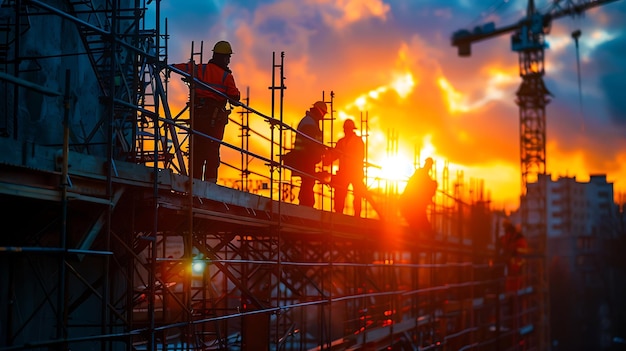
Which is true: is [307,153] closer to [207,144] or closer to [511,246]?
[207,144]


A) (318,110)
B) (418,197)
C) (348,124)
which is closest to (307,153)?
(318,110)

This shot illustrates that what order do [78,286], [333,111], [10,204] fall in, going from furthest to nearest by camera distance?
[333,111]
[78,286]
[10,204]

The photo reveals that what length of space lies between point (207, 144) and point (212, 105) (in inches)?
21.3

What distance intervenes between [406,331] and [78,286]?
10487mm

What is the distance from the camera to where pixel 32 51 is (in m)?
10.5

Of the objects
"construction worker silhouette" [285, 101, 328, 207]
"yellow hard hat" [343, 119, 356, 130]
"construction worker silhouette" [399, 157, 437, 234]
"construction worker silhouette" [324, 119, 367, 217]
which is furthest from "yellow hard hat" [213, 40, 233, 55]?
"construction worker silhouette" [399, 157, 437, 234]

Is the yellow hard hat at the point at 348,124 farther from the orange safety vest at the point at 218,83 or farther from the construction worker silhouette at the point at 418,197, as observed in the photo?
the orange safety vest at the point at 218,83

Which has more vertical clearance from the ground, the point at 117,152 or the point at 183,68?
the point at 183,68

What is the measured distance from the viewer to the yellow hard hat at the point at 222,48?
12.3m

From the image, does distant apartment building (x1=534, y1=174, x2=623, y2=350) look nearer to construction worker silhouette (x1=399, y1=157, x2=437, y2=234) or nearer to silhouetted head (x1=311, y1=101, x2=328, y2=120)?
construction worker silhouette (x1=399, y1=157, x2=437, y2=234)

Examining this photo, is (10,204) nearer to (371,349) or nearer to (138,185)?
(138,185)

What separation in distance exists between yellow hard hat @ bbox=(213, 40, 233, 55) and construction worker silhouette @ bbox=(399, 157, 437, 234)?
27.4 ft

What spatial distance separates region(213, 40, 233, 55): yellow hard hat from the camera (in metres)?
12.3

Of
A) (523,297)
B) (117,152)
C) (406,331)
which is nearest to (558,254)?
(523,297)
